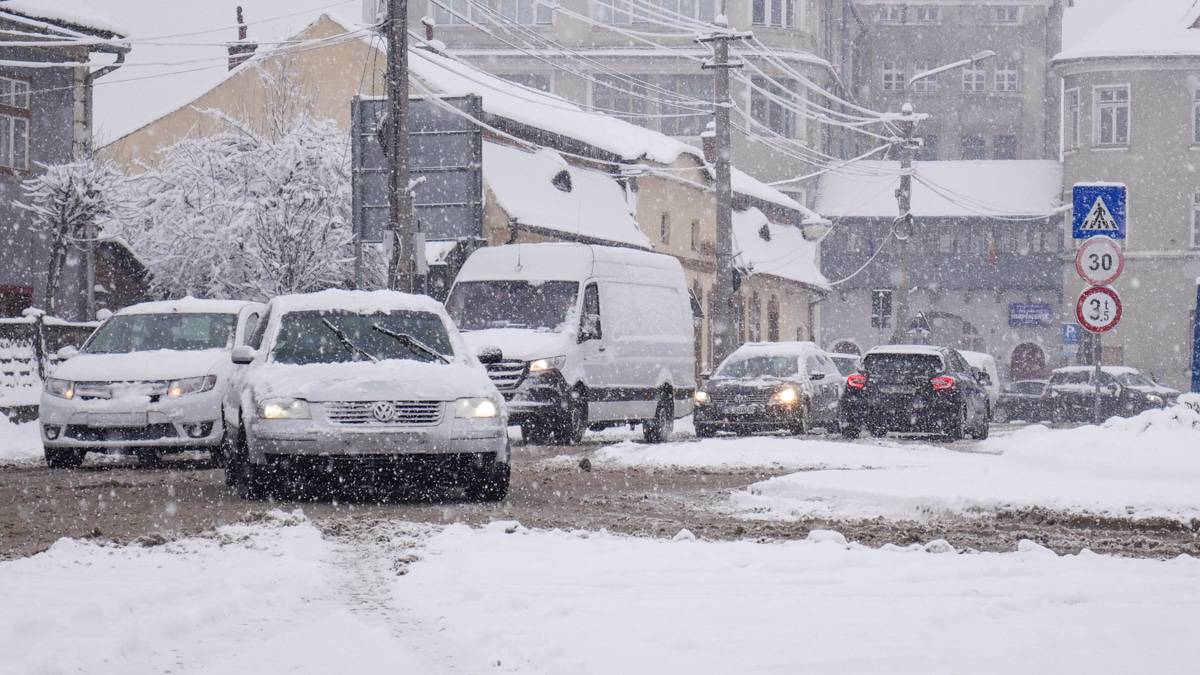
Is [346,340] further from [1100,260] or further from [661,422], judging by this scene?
[661,422]

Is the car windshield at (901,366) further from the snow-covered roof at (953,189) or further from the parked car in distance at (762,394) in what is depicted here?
the snow-covered roof at (953,189)

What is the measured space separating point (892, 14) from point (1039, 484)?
270 feet

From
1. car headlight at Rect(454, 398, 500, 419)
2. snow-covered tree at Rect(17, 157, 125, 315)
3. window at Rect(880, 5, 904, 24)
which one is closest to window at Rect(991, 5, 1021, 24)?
window at Rect(880, 5, 904, 24)

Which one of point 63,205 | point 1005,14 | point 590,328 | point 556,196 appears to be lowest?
point 590,328

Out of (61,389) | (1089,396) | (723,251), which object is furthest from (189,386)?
(1089,396)

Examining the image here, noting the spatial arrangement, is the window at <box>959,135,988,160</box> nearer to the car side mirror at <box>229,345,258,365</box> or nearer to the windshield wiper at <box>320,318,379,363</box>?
the windshield wiper at <box>320,318,379,363</box>

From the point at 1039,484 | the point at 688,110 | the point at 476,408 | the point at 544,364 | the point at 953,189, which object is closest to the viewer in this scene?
the point at 476,408

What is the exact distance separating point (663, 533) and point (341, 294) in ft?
16.9

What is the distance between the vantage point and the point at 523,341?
23922mm

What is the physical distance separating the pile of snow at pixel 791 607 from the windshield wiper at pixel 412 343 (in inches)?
153

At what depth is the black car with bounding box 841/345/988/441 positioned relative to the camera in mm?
28141

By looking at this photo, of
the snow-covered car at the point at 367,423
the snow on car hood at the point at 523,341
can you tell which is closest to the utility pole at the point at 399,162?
the snow on car hood at the point at 523,341

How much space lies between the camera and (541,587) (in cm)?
882

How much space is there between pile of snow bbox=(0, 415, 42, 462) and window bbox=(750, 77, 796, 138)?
184 feet
